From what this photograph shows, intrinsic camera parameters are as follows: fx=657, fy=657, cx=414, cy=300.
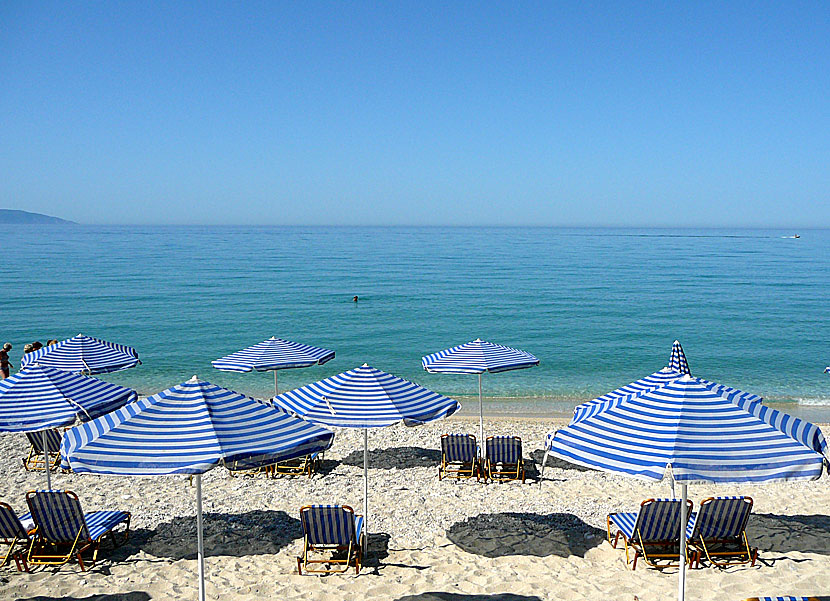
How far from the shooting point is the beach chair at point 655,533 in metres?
7.23

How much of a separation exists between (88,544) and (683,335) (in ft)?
104

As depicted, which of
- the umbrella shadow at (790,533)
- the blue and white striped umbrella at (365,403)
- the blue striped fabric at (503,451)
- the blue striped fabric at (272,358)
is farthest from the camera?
the blue striped fabric at (272,358)

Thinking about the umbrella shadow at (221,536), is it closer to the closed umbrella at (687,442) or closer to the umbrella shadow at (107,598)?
the umbrella shadow at (107,598)

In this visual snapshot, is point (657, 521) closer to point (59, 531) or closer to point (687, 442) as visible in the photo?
point (687, 442)

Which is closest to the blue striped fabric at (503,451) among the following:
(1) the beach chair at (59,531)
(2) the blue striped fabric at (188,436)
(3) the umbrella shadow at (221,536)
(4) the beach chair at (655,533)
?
(4) the beach chair at (655,533)

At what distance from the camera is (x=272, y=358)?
12.9 m

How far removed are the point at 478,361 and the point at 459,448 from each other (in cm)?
158

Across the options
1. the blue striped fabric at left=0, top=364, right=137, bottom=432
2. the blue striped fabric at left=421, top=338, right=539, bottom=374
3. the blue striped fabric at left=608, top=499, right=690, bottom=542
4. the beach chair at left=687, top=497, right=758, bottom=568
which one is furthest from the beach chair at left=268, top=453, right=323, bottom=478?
the beach chair at left=687, top=497, right=758, bottom=568

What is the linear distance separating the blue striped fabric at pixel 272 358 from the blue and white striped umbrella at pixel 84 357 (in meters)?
2.05

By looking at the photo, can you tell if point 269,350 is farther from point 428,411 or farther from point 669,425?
point 669,425

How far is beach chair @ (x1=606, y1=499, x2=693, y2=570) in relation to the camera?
723cm

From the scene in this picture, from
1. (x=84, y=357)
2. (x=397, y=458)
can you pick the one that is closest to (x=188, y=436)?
(x=397, y=458)

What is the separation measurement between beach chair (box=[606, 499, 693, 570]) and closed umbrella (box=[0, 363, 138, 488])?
6392 mm

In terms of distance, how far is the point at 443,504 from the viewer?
31.2 ft
